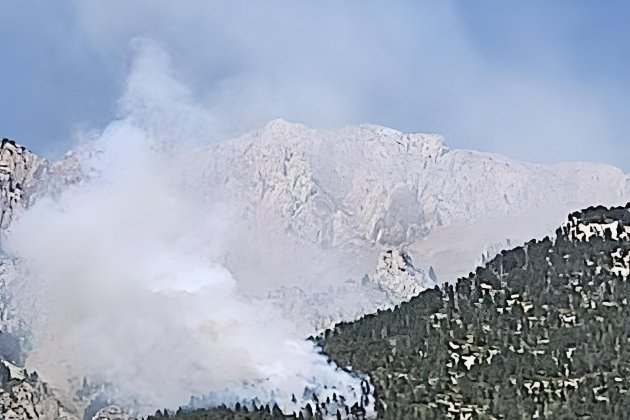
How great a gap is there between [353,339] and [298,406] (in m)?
20.0

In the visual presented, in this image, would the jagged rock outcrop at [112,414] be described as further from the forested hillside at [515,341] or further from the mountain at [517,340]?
the mountain at [517,340]

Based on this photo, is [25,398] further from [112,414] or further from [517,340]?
[517,340]

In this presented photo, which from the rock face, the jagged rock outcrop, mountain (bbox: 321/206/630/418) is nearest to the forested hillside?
mountain (bbox: 321/206/630/418)

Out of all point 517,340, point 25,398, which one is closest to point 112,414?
point 25,398

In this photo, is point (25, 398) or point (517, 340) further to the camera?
point (25, 398)

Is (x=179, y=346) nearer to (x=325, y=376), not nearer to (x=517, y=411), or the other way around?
(x=325, y=376)

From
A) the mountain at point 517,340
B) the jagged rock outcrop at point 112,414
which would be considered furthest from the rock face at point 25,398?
the mountain at point 517,340

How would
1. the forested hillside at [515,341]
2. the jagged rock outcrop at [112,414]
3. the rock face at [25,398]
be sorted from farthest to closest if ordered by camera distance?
the jagged rock outcrop at [112,414]
the rock face at [25,398]
the forested hillside at [515,341]

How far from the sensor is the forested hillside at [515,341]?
103375 millimetres

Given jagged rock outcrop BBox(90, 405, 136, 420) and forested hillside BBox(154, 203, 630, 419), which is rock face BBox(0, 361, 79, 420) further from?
forested hillside BBox(154, 203, 630, 419)

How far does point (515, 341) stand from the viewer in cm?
11969

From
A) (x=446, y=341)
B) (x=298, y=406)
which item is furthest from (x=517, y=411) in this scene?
(x=298, y=406)

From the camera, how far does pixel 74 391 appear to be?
591ft

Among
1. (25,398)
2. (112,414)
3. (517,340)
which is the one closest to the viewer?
(517,340)
